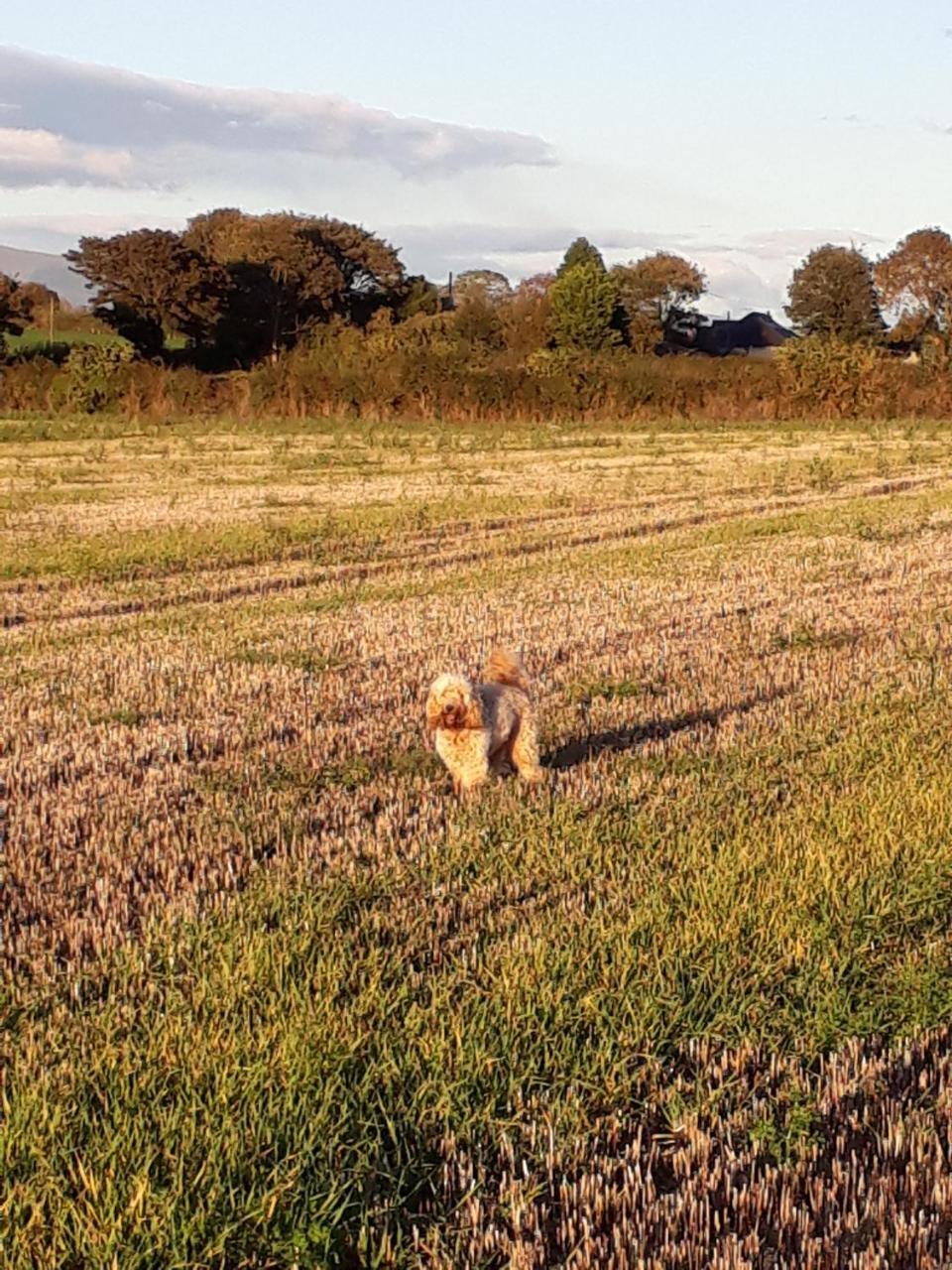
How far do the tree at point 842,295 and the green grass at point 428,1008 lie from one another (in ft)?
225

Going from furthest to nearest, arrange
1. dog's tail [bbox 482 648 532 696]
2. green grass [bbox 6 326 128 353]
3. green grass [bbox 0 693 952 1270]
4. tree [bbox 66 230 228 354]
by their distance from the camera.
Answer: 1. green grass [bbox 6 326 128 353]
2. tree [bbox 66 230 228 354]
3. dog's tail [bbox 482 648 532 696]
4. green grass [bbox 0 693 952 1270]

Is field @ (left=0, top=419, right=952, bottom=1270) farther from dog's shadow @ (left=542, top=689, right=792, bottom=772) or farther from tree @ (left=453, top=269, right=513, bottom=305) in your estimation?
tree @ (left=453, top=269, right=513, bottom=305)

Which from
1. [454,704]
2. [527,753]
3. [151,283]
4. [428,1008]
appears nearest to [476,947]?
[428,1008]

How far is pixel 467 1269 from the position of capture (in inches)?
119

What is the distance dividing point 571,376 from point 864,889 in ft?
141

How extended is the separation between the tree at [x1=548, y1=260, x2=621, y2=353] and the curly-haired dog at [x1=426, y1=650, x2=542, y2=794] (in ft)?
203

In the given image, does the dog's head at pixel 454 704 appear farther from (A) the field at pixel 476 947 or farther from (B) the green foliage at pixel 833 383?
(B) the green foliage at pixel 833 383

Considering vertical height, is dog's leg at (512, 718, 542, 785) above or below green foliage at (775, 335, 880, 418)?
below

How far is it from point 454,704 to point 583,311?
63572 millimetres

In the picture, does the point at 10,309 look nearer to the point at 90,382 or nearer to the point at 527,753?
the point at 90,382

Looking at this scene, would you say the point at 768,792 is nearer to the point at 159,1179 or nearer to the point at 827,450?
the point at 159,1179

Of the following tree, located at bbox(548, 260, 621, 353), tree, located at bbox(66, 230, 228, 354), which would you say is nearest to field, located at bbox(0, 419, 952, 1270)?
tree, located at bbox(66, 230, 228, 354)

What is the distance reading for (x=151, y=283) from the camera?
61.7 m

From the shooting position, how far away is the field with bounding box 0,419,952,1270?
10.4ft
